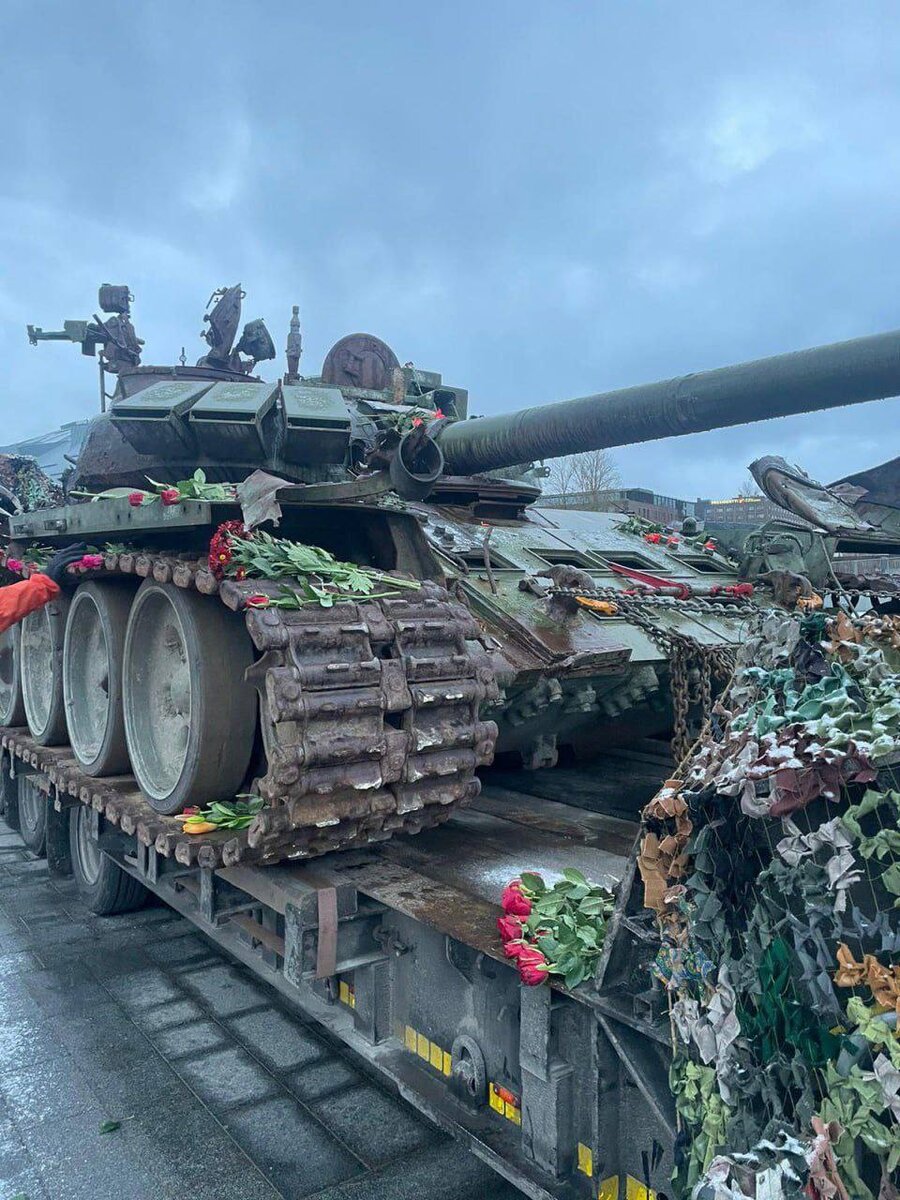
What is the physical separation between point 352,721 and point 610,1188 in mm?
1787

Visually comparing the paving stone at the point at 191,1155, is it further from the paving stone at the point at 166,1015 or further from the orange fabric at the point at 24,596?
the orange fabric at the point at 24,596

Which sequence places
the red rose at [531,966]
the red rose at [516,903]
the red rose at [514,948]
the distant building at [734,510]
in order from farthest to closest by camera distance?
the distant building at [734,510] < the red rose at [516,903] < the red rose at [514,948] < the red rose at [531,966]

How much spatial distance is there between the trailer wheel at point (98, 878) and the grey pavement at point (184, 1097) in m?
0.47

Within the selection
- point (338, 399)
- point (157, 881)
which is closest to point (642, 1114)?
point (157, 881)

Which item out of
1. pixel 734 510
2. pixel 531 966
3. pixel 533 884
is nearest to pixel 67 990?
pixel 533 884

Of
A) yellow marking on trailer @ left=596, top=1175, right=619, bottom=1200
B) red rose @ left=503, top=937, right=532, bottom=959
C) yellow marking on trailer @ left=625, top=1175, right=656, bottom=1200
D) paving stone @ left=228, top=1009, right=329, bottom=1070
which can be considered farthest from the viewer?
paving stone @ left=228, top=1009, right=329, bottom=1070

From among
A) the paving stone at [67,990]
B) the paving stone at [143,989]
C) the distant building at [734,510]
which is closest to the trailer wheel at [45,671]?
the paving stone at [67,990]

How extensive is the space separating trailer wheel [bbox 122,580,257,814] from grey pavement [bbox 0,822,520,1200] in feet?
3.79

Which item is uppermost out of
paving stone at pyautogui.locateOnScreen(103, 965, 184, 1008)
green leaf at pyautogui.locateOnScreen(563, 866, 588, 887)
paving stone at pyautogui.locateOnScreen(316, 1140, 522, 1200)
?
green leaf at pyautogui.locateOnScreen(563, 866, 588, 887)

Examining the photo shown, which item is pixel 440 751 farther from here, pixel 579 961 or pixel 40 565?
pixel 40 565

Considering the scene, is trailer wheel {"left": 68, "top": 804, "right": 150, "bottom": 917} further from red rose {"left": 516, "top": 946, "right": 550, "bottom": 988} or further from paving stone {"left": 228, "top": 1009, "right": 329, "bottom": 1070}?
red rose {"left": 516, "top": 946, "right": 550, "bottom": 988}

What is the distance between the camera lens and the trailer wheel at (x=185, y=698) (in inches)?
174

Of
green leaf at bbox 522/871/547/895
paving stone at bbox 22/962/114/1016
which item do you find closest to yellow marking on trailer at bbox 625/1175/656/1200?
green leaf at bbox 522/871/547/895

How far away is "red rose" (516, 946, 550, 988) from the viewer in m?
2.86
